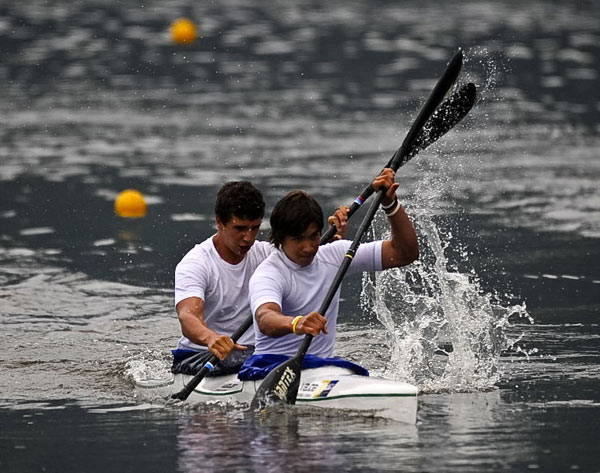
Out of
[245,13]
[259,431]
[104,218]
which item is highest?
[245,13]

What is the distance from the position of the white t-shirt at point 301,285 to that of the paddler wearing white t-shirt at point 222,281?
0.24 m

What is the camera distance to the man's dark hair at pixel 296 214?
22.4 feet

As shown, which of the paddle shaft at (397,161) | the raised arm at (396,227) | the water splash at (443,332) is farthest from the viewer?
the water splash at (443,332)

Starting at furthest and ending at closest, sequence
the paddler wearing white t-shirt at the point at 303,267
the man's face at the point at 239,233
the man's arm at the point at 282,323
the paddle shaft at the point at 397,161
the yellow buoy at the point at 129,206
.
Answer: the yellow buoy at the point at 129,206 → the man's face at the point at 239,233 → the paddle shaft at the point at 397,161 → the paddler wearing white t-shirt at the point at 303,267 → the man's arm at the point at 282,323

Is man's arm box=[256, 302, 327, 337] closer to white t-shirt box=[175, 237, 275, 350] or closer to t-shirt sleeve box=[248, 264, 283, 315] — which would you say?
t-shirt sleeve box=[248, 264, 283, 315]

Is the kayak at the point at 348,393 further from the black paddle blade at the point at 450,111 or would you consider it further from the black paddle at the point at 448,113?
the black paddle blade at the point at 450,111

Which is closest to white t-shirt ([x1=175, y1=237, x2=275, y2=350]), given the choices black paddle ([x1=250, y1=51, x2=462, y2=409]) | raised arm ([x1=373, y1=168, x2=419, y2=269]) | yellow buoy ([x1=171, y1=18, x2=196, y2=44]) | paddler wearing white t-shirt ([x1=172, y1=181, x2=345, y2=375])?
paddler wearing white t-shirt ([x1=172, y1=181, x2=345, y2=375])

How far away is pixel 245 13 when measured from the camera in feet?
101

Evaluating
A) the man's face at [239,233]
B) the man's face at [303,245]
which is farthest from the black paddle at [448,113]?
the man's face at [303,245]

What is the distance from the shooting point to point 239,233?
736 cm

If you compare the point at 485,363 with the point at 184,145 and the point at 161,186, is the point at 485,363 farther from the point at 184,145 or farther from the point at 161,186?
the point at 184,145

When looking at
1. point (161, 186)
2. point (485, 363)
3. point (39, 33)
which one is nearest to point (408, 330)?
point (485, 363)

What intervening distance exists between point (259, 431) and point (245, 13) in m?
24.6

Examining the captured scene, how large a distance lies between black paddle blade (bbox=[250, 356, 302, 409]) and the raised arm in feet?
2.74
